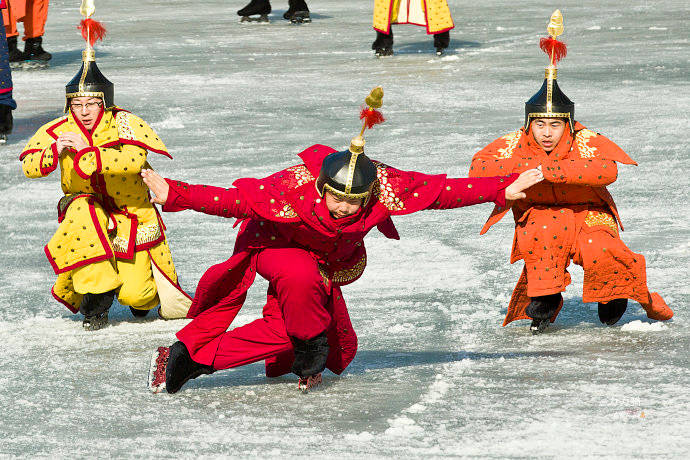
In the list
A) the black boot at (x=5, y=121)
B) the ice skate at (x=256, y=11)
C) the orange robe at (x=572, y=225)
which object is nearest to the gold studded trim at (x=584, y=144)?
the orange robe at (x=572, y=225)

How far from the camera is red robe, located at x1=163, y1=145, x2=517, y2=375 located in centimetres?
410

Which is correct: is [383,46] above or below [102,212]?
below

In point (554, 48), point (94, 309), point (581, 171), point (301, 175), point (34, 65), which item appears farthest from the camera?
point (34, 65)

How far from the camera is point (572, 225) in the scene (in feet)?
16.4

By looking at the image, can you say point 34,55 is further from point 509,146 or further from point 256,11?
point 509,146

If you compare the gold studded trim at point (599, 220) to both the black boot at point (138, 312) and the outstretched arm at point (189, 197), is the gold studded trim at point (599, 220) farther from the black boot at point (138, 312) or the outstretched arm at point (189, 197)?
the black boot at point (138, 312)

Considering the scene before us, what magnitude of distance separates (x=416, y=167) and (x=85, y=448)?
478 cm

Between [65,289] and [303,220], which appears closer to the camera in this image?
[303,220]

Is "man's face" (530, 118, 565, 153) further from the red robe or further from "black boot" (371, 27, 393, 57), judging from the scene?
"black boot" (371, 27, 393, 57)

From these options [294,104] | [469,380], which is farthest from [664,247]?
[294,104]

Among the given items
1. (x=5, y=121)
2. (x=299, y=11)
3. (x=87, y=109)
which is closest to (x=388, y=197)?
(x=87, y=109)

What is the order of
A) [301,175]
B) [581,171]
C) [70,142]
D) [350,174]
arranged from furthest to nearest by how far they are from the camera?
1. [70,142]
2. [581,171]
3. [301,175]
4. [350,174]

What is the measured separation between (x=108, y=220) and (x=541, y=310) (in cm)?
198

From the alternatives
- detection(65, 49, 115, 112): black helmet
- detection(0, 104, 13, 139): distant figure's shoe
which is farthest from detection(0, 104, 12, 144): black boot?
detection(65, 49, 115, 112): black helmet
